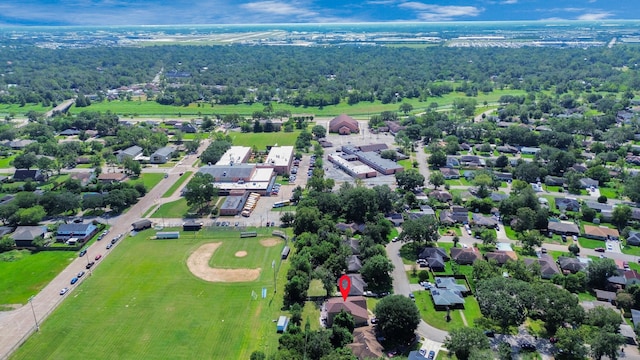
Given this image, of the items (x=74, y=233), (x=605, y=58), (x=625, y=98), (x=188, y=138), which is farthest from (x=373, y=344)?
(x=605, y=58)

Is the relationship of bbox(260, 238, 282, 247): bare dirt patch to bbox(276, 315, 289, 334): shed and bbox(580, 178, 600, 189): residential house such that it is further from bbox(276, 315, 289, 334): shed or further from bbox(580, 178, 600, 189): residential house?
bbox(580, 178, 600, 189): residential house

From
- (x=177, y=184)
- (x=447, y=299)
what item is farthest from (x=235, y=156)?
(x=447, y=299)

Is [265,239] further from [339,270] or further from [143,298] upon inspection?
[143,298]

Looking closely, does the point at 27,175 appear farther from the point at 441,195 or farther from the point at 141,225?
the point at 441,195

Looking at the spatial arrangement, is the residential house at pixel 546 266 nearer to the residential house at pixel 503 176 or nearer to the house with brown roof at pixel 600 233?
the house with brown roof at pixel 600 233

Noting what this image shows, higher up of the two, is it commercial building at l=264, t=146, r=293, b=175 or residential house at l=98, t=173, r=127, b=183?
commercial building at l=264, t=146, r=293, b=175

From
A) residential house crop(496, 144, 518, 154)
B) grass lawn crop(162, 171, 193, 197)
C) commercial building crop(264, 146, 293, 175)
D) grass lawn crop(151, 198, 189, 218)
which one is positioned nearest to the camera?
grass lawn crop(151, 198, 189, 218)

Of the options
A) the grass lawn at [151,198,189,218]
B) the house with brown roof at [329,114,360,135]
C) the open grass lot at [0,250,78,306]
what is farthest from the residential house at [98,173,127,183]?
the house with brown roof at [329,114,360,135]
